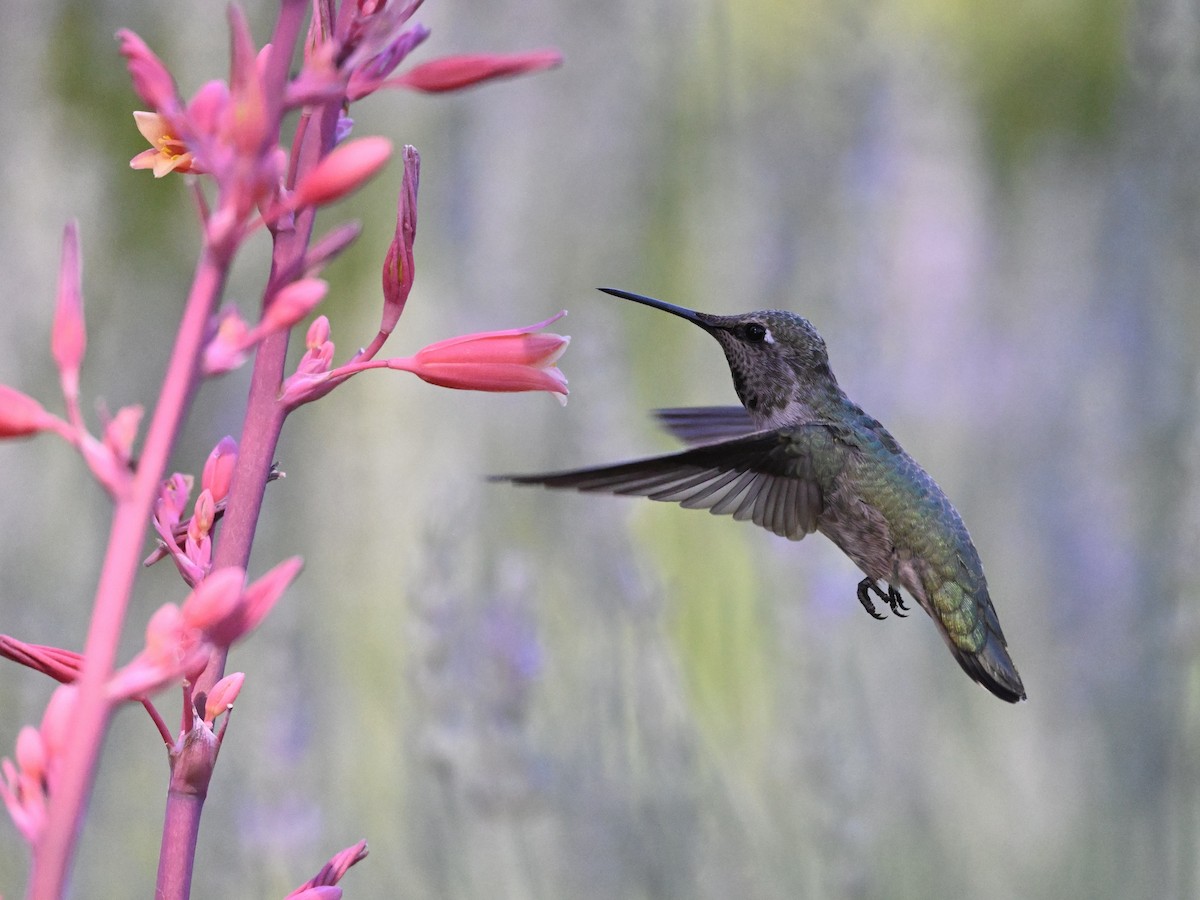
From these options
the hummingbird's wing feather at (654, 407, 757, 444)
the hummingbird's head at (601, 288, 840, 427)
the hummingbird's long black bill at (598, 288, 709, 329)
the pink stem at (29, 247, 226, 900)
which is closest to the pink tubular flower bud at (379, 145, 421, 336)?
the pink stem at (29, 247, 226, 900)

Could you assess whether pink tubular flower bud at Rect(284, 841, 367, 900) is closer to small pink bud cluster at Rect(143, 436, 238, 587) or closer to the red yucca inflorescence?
the red yucca inflorescence

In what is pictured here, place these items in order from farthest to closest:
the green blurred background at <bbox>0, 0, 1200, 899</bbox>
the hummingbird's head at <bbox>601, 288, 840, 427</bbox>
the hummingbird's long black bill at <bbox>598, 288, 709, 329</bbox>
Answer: the green blurred background at <bbox>0, 0, 1200, 899</bbox>, the hummingbird's head at <bbox>601, 288, 840, 427</bbox>, the hummingbird's long black bill at <bbox>598, 288, 709, 329</bbox>

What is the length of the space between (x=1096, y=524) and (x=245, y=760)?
9.97 ft

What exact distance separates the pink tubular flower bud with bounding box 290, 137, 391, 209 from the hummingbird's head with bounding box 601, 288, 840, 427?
1.42 m

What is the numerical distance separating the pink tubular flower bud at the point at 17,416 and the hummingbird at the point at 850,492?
1.35 metres

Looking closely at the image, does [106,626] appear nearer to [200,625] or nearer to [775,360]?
[200,625]

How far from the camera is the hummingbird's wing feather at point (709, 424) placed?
8.21ft

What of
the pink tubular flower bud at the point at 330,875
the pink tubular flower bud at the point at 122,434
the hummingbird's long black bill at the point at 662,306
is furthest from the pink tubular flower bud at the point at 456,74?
the hummingbird's long black bill at the point at 662,306

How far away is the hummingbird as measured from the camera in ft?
A: 7.39

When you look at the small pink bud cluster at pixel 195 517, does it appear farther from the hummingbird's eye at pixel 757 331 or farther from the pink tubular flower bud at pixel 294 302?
the hummingbird's eye at pixel 757 331

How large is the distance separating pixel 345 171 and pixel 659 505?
4.58m

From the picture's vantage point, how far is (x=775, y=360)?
2.36 metres

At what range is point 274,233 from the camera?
111 centimetres

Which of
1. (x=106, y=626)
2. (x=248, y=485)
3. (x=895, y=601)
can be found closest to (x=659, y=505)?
(x=895, y=601)
